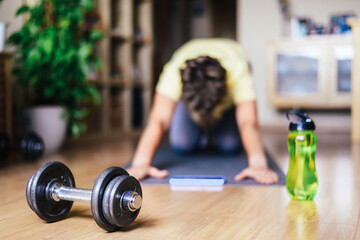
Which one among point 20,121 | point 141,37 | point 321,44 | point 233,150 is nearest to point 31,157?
point 20,121

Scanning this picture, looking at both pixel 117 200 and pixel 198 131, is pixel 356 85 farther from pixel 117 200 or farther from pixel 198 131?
pixel 117 200

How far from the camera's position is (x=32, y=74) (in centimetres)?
223

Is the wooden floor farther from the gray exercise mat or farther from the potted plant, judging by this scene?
the potted plant

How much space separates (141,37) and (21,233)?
3216 mm

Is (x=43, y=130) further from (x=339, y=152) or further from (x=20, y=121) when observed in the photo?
(x=339, y=152)

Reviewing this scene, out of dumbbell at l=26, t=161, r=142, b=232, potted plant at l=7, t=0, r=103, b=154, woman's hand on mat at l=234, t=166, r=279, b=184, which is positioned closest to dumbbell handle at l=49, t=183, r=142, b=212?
dumbbell at l=26, t=161, r=142, b=232

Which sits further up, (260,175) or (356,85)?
(356,85)

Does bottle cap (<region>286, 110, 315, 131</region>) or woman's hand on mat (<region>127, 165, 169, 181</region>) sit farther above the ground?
bottle cap (<region>286, 110, 315, 131</region>)

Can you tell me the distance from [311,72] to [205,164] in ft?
7.09

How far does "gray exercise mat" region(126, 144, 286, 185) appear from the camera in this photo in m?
1.48

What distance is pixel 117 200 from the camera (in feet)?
2.59

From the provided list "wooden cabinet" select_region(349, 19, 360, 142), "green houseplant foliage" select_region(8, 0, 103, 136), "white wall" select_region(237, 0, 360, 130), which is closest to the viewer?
"green houseplant foliage" select_region(8, 0, 103, 136)

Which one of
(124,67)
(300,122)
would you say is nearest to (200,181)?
(300,122)

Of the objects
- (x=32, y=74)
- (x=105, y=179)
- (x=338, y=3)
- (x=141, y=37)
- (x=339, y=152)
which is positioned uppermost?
(x=338, y=3)
